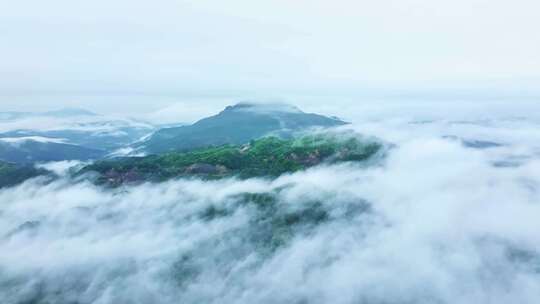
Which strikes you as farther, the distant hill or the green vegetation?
the distant hill

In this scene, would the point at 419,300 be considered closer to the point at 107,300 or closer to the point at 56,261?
the point at 107,300

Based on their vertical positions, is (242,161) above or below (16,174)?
above

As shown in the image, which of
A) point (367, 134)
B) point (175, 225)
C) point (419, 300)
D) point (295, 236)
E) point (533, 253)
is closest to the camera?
point (419, 300)

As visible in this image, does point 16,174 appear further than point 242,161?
Yes

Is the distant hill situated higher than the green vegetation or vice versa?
the green vegetation

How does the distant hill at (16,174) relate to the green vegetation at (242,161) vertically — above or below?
below

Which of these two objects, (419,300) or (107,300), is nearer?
(419,300)

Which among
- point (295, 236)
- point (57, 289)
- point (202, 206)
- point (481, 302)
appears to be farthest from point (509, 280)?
point (57, 289)

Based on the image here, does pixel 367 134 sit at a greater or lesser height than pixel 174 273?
greater
